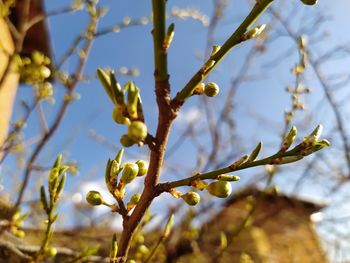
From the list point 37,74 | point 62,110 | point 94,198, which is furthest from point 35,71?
point 94,198

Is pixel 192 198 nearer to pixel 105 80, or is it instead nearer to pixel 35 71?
pixel 105 80

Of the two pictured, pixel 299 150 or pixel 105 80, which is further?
pixel 299 150

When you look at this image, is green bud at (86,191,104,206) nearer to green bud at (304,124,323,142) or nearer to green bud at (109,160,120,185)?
green bud at (109,160,120,185)

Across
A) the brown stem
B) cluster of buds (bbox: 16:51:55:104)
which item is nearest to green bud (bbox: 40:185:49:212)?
the brown stem

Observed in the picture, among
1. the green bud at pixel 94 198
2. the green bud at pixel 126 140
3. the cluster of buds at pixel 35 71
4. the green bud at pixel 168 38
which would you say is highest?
the cluster of buds at pixel 35 71

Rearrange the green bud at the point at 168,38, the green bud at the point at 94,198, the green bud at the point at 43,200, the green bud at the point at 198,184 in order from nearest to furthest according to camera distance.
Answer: the green bud at the point at 168,38, the green bud at the point at 198,184, the green bud at the point at 94,198, the green bud at the point at 43,200

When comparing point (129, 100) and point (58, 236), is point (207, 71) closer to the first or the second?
point (129, 100)

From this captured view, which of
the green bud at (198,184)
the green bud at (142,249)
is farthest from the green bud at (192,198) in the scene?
the green bud at (142,249)

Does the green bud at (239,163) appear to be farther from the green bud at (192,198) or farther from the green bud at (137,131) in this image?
the green bud at (137,131)
